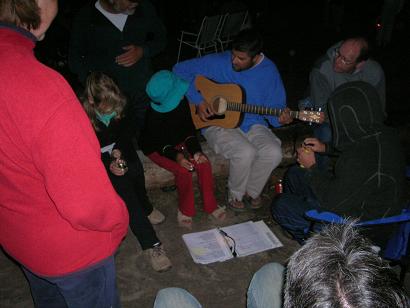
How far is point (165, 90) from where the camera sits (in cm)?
314

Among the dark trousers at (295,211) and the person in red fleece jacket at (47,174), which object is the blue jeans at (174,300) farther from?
the dark trousers at (295,211)

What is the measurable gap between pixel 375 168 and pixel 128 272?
204cm

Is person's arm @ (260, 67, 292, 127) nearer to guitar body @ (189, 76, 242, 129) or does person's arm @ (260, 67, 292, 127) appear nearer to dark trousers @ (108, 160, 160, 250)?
guitar body @ (189, 76, 242, 129)

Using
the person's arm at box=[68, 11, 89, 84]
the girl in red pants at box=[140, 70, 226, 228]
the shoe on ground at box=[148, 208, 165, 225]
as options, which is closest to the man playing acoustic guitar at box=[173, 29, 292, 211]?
the girl in red pants at box=[140, 70, 226, 228]

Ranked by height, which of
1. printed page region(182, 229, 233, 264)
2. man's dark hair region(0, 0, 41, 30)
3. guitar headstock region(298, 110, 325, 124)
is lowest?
printed page region(182, 229, 233, 264)

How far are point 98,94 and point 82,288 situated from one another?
66.8 inches

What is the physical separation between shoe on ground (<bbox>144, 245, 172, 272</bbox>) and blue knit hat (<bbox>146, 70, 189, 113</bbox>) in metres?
1.26

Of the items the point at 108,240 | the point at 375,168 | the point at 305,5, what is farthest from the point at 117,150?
the point at 305,5

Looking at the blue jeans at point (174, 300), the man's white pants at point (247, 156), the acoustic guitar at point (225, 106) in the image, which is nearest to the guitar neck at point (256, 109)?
the acoustic guitar at point (225, 106)

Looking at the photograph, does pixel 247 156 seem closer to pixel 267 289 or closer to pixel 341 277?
pixel 267 289

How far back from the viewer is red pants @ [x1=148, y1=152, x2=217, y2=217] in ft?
10.5

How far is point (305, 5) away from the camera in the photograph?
523 inches

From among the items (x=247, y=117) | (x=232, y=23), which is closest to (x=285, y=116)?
(x=247, y=117)

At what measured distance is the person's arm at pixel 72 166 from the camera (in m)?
1.05
